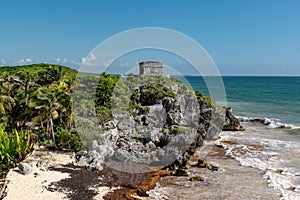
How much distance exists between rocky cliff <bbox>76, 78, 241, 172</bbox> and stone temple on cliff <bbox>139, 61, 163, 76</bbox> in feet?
8.15

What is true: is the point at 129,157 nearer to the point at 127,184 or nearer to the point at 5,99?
the point at 127,184

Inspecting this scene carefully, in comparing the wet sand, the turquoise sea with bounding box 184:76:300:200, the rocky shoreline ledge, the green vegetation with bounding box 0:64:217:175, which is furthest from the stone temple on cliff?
the wet sand

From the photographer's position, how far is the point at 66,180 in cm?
2100

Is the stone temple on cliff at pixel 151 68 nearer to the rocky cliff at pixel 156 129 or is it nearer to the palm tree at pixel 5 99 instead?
the rocky cliff at pixel 156 129

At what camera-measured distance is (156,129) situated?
31.3m

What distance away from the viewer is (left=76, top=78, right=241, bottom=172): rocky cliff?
1035 inches

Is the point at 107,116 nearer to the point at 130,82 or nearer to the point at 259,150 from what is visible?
the point at 130,82

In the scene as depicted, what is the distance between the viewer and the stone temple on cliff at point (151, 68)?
1779 inches

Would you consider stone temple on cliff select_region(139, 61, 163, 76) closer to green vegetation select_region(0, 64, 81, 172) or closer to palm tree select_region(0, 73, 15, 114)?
green vegetation select_region(0, 64, 81, 172)

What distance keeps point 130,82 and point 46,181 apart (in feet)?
79.0

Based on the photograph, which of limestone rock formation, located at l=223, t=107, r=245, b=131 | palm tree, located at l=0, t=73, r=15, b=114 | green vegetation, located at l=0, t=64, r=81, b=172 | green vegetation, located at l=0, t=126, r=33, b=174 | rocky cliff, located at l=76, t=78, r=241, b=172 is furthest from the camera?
limestone rock formation, located at l=223, t=107, r=245, b=131

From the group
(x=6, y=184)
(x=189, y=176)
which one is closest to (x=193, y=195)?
(x=189, y=176)

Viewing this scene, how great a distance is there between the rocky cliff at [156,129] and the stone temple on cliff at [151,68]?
2486 millimetres

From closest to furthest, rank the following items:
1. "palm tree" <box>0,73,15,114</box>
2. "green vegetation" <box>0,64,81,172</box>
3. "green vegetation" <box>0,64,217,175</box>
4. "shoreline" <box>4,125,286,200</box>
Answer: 1. "shoreline" <box>4,125,286,200</box>
2. "green vegetation" <box>0,64,217,175</box>
3. "green vegetation" <box>0,64,81,172</box>
4. "palm tree" <box>0,73,15,114</box>
